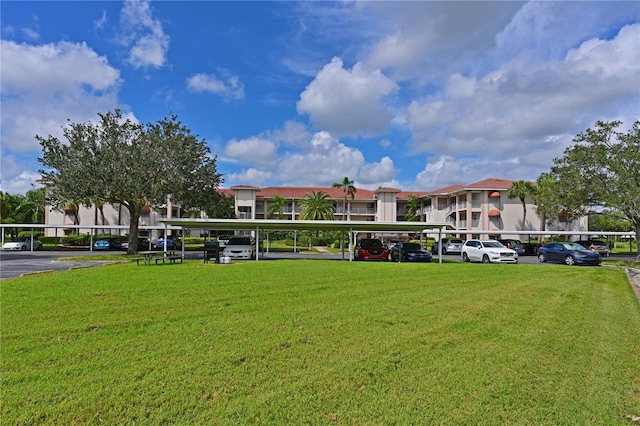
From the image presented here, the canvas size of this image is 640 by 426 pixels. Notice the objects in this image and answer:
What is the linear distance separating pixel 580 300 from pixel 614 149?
20.9m

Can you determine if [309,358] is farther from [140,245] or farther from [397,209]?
[397,209]

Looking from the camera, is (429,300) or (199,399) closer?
(199,399)

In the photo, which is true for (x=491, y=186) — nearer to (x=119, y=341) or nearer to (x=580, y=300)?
(x=580, y=300)

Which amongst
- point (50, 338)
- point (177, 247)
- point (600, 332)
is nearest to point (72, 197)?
point (177, 247)

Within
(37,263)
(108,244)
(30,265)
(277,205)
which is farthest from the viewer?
(277,205)

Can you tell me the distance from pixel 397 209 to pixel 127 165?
46282mm

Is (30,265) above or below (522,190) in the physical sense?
below

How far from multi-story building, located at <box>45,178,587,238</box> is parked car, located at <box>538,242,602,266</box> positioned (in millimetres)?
14136

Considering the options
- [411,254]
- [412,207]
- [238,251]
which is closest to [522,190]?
[412,207]

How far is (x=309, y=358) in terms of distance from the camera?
5758mm

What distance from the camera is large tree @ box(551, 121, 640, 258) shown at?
25969mm

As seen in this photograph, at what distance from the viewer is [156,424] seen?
12.9 feet

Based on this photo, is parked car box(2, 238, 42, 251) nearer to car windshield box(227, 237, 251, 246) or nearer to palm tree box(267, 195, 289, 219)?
car windshield box(227, 237, 251, 246)

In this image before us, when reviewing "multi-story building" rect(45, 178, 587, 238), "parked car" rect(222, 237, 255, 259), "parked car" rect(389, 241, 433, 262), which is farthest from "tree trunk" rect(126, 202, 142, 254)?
"parked car" rect(389, 241, 433, 262)
